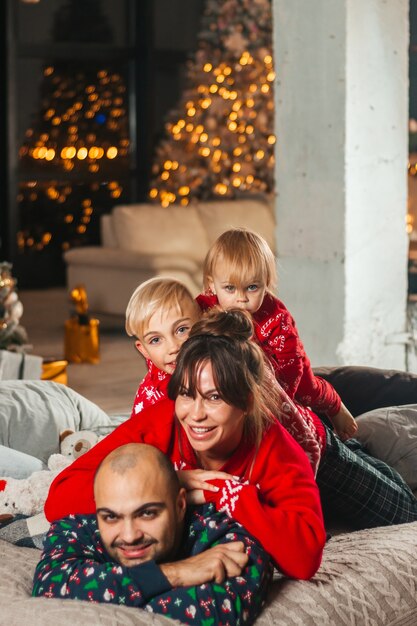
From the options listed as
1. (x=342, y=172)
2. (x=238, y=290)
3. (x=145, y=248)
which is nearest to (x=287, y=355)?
(x=238, y=290)

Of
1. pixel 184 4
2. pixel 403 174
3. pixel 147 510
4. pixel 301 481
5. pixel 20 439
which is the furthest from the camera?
pixel 184 4

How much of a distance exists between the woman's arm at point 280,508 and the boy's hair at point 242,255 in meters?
0.80

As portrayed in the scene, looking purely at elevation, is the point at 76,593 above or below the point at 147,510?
below

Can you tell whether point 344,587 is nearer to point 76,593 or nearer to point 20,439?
point 76,593

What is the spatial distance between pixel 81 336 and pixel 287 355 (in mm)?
4802

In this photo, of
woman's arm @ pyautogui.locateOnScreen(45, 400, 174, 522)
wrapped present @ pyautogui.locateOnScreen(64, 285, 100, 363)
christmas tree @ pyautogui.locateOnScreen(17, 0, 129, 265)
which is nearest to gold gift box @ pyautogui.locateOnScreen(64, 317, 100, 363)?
wrapped present @ pyautogui.locateOnScreen(64, 285, 100, 363)

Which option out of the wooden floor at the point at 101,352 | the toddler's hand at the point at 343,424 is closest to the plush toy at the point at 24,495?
the toddler's hand at the point at 343,424

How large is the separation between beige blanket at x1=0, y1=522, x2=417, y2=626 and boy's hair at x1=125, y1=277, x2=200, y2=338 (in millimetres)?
639

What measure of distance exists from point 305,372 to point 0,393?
1.33 metres

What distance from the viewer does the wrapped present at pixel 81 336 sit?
7982 mm

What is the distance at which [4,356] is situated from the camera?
617cm

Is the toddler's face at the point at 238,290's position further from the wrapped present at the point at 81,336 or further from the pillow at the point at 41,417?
the wrapped present at the point at 81,336

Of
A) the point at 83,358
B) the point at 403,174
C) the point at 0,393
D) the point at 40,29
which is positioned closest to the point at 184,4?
the point at 40,29

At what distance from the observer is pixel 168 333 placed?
2.94 metres
